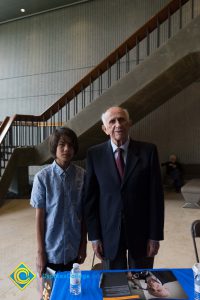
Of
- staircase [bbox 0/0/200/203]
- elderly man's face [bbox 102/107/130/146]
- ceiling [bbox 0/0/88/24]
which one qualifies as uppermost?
ceiling [bbox 0/0/88/24]

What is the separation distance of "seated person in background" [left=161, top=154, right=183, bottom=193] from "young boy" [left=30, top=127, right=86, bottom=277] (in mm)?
6203

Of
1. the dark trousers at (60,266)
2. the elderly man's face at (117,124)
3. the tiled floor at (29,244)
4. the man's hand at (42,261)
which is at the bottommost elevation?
the tiled floor at (29,244)

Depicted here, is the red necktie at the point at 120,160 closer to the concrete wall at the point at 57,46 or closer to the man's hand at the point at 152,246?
the man's hand at the point at 152,246

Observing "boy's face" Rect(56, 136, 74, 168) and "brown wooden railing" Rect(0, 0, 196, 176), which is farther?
"brown wooden railing" Rect(0, 0, 196, 176)

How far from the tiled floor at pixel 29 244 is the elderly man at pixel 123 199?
1.18 m

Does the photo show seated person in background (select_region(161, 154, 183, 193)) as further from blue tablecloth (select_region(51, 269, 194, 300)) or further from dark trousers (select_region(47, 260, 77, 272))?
blue tablecloth (select_region(51, 269, 194, 300))

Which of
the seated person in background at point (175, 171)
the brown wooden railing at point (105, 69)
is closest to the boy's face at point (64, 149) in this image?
the brown wooden railing at point (105, 69)

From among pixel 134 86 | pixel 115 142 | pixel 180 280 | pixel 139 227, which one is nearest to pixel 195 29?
pixel 134 86

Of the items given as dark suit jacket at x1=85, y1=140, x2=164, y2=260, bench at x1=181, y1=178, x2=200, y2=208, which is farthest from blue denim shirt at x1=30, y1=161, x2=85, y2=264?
bench at x1=181, y1=178, x2=200, y2=208

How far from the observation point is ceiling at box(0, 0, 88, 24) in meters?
9.03

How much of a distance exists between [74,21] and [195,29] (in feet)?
19.3

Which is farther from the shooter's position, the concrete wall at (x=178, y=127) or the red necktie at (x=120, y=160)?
the concrete wall at (x=178, y=127)

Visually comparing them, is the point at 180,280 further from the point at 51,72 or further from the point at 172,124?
the point at 51,72

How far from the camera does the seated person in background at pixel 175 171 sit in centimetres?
757
